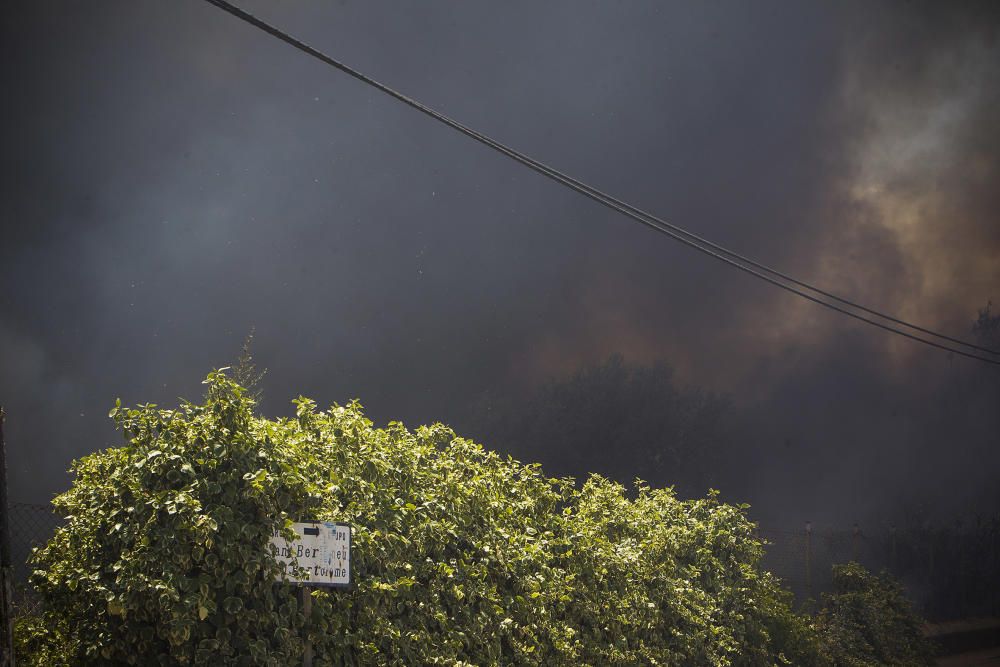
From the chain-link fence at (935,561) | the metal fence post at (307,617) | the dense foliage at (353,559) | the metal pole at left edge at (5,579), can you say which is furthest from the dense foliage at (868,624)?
the metal pole at left edge at (5,579)

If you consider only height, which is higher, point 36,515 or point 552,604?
point 36,515

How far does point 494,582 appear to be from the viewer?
594 centimetres

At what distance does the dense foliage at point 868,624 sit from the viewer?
1159 cm

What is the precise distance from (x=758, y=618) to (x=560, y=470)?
24039mm

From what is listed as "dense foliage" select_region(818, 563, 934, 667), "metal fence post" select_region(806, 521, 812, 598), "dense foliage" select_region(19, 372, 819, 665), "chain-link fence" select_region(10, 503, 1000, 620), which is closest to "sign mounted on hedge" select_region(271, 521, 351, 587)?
"dense foliage" select_region(19, 372, 819, 665)

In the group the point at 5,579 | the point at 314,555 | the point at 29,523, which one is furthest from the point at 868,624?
the point at 5,579

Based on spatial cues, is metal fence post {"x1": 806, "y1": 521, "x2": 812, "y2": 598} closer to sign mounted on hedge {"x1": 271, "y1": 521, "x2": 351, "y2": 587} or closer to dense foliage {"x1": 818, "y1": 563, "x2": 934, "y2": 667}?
dense foliage {"x1": 818, "y1": 563, "x2": 934, "y2": 667}

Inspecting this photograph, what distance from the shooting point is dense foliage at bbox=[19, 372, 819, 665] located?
13.8 ft

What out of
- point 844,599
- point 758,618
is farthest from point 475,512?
point 844,599

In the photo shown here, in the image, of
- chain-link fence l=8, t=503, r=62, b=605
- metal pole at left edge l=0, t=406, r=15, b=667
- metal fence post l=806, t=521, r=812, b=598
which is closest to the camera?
metal pole at left edge l=0, t=406, r=15, b=667

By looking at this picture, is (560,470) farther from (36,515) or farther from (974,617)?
(36,515)

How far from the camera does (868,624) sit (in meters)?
12.3

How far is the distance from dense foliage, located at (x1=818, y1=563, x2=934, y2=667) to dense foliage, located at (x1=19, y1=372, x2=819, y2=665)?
17.5 feet

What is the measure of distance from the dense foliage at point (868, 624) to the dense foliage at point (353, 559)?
210 inches
